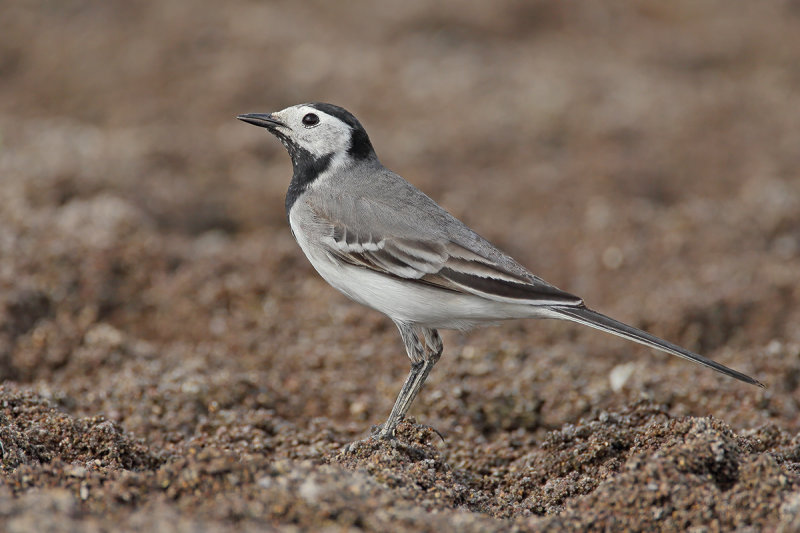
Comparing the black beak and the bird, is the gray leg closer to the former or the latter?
the bird

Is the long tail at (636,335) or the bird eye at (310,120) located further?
the bird eye at (310,120)

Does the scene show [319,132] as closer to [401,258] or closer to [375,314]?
[401,258]

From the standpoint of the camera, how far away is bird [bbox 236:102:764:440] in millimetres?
4609

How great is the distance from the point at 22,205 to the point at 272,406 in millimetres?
3736

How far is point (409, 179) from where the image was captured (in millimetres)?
9875

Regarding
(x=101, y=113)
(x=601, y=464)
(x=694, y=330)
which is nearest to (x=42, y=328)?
(x=601, y=464)

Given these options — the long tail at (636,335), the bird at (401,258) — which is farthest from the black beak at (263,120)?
the long tail at (636,335)

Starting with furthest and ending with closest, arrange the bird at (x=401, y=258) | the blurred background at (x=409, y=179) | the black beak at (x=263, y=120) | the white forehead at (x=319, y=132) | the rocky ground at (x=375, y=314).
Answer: the blurred background at (x=409, y=179), the black beak at (x=263, y=120), the white forehead at (x=319, y=132), the bird at (x=401, y=258), the rocky ground at (x=375, y=314)

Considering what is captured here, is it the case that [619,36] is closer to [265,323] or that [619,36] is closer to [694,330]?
[694,330]

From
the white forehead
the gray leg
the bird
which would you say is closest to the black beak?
the white forehead

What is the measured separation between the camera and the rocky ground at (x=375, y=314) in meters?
3.62

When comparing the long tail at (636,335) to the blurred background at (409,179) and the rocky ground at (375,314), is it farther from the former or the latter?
the blurred background at (409,179)

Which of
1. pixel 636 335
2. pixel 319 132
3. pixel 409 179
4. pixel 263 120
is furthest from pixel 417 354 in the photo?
pixel 409 179

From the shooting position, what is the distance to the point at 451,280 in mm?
4668
